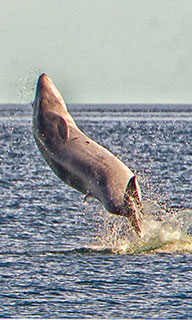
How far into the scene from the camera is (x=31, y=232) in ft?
101

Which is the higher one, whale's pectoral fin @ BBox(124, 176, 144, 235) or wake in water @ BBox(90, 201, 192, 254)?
whale's pectoral fin @ BBox(124, 176, 144, 235)

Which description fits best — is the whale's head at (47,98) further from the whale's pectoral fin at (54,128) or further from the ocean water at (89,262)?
the ocean water at (89,262)

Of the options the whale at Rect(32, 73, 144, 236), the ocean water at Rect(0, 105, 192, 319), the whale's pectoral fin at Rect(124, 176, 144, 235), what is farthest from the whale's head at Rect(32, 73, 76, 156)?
the ocean water at Rect(0, 105, 192, 319)

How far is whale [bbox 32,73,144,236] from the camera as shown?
2225 cm

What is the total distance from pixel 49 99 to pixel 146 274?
6136 millimetres

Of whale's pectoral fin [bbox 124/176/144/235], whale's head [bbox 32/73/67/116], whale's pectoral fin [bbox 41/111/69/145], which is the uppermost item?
whale's head [bbox 32/73/67/116]

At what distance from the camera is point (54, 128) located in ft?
78.1

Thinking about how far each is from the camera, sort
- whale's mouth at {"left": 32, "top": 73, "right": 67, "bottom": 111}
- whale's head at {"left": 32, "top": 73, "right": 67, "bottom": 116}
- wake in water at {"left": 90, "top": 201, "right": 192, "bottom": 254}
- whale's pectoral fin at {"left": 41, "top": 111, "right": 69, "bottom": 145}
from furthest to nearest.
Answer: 1. wake in water at {"left": 90, "top": 201, "right": 192, "bottom": 254}
2. whale's mouth at {"left": 32, "top": 73, "right": 67, "bottom": 111}
3. whale's head at {"left": 32, "top": 73, "right": 67, "bottom": 116}
4. whale's pectoral fin at {"left": 41, "top": 111, "right": 69, "bottom": 145}

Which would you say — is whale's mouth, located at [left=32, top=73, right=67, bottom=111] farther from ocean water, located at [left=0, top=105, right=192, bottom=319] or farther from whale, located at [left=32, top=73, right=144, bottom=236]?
ocean water, located at [left=0, top=105, right=192, bottom=319]

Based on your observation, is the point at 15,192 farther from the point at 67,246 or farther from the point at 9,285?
the point at 9,285

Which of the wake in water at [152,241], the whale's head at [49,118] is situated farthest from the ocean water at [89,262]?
the whale's head at [49,118]

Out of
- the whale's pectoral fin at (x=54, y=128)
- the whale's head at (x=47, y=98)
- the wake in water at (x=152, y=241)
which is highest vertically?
the whale's head at (x=47, y=98)

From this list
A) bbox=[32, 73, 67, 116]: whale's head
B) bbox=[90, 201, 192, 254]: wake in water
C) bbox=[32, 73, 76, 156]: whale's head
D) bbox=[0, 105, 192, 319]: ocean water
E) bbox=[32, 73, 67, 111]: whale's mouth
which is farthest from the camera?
bbox=[90, 201, 192, 254]: wake in water

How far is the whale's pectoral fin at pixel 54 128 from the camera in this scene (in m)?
23.5
